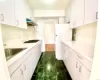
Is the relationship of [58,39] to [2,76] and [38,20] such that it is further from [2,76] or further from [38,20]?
[2,76]

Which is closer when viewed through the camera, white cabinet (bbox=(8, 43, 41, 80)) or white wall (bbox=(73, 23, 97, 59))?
white cabinet (bbox=(8, 43, 41, 80))

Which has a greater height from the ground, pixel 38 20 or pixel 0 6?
pixel 38 20

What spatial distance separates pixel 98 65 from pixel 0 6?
50.3 inches

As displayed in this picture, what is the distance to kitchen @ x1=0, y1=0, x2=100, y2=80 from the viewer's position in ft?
3.13

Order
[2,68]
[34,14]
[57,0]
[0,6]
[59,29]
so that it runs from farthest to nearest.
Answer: [34,14] → [59,29] → [57,0] → [0,6] → [2,68]

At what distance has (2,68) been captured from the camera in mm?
660

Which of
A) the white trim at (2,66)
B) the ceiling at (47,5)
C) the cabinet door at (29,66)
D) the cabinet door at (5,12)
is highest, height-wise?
the ceiling at (47,5)

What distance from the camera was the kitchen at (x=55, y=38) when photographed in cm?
95

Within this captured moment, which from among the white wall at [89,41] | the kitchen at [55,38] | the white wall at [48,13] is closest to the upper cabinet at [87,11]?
the kitchen at [55,38]

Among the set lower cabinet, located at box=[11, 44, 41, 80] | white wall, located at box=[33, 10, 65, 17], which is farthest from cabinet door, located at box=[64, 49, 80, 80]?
white wall, located at box=[33, 10, 65, 17]

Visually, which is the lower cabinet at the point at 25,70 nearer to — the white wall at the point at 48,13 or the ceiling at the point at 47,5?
the ceiling at the point at 47,5

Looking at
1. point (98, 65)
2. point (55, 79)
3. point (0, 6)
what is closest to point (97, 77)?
point (98, 65)

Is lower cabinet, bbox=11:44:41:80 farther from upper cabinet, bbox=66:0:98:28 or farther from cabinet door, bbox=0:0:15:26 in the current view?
upper cabinet, bbox=66:0:98:28

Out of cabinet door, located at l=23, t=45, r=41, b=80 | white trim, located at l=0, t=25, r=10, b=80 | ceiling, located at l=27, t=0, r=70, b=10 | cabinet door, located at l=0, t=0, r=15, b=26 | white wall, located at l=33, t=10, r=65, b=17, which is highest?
ceiling, located at l=27, t=0, r=70, b=10
